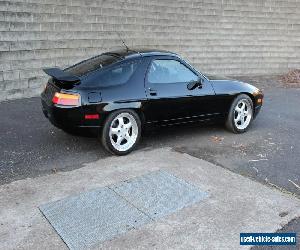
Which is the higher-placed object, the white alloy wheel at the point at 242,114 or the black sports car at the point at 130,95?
the black sports car at the point at 130,95

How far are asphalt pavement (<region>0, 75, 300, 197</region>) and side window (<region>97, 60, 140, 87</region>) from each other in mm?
755

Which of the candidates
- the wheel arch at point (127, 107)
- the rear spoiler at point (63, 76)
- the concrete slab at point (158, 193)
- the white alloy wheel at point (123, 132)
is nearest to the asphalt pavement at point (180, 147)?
the white alloy wheel at point (123, 132)

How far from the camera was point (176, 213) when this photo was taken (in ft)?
12.7

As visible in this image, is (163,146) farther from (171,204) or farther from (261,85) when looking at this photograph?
(261,85)

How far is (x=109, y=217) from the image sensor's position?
12.3 ft

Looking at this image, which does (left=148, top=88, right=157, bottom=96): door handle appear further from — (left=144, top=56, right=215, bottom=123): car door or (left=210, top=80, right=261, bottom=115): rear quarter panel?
(left=210, top=80, right=261, bottom=115): rear quarter panel

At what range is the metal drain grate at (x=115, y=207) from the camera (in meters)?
3.50

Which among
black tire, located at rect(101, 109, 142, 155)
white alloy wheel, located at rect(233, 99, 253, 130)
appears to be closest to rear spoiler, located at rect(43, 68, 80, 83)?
black tire, located at rect(101, 109, 142, 155)

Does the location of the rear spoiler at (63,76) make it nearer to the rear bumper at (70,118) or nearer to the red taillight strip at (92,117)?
the rear bumper at (70,118)

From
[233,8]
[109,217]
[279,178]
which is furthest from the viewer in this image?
[233,8]

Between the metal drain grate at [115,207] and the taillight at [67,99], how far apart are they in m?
1.30

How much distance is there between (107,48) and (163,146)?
15.5 ft

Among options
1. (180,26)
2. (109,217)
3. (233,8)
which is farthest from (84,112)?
(233,8)

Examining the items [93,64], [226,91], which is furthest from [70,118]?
[226,91]
